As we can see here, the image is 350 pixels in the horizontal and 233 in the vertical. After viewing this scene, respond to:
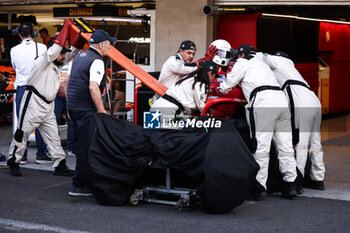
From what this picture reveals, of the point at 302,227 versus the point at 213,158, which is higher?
the point at 213,158

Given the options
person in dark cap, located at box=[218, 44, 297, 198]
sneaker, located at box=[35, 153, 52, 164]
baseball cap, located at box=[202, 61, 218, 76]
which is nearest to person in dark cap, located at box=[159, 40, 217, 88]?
baseball cap, located at box=[202, 61, 218, 76]

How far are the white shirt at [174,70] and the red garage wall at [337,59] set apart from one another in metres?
7.66

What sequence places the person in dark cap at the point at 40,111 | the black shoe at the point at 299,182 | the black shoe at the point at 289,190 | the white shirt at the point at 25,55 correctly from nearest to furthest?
the black shoe at the point at 289,190 → the black shoe at the point at 299,182 → the person in dark cap at the point at 40,111 → the white shirt at the point at 25,55

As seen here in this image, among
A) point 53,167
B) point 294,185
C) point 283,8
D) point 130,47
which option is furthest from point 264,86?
point 130,47

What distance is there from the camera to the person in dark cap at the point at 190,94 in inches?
287

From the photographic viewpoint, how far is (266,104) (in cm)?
721

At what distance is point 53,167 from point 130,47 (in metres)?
6.21

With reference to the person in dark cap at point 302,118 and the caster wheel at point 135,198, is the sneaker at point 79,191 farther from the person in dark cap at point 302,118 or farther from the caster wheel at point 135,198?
the person in dark cap at point 302,118

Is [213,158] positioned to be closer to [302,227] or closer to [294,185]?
[302,227]

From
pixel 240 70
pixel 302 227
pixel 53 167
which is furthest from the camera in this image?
pixel 53 167

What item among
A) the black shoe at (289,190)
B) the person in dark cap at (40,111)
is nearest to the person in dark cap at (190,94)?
the black shoe at (289,190)

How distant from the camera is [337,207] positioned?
6.84 meters

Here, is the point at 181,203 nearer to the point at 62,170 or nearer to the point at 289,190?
the point at 289,190

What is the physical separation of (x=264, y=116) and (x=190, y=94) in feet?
2.97
